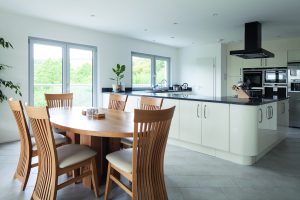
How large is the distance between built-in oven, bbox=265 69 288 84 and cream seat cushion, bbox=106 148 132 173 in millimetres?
5246

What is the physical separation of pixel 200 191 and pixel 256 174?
0.89m

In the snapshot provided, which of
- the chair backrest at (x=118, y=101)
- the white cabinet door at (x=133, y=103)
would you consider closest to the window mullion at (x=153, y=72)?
the white cabinet door at (x=133, y=103)

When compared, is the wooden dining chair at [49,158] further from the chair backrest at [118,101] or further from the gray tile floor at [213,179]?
the chair backrest at [118,101]

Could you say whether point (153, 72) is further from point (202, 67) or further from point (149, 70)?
point (202, 67)

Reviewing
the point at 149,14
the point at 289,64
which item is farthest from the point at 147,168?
the point at 289,64

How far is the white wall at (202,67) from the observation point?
21.4ft

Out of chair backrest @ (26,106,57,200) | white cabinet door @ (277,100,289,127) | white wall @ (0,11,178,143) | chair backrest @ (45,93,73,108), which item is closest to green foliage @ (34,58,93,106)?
white wall @ (0,11,178,143)

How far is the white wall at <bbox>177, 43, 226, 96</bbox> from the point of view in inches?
257

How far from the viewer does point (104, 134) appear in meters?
1.72

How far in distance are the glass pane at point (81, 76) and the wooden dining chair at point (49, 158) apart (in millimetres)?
3035

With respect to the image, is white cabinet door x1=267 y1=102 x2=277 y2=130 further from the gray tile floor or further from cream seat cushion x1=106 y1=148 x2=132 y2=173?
cream seat cushion x1=106 y1=148 x2=132 y2=173

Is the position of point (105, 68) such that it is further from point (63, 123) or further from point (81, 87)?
point (63, 123)

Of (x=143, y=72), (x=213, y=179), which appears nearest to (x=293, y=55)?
(x=143, y=72)

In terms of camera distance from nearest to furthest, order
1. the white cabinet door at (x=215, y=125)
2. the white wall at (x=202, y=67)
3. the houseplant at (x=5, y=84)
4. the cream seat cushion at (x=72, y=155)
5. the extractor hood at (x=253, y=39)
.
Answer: the cream seat cushion at (x=72, y=155), the white cabinet door at (x=215, y=125), the houseplant at (x=5, y=84), the extractor hood at (x=253, y=39), the white wall at (x=202, y=67)
